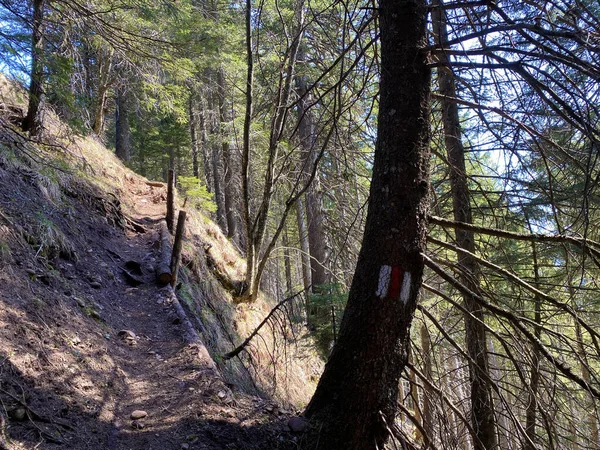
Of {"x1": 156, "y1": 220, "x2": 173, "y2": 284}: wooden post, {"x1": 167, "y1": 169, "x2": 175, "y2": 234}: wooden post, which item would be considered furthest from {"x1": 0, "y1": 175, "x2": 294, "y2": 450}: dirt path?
{"x1": 167, "y1": 169, "x2": 175, "y2": 234}: wooden post

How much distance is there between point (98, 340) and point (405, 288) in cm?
371

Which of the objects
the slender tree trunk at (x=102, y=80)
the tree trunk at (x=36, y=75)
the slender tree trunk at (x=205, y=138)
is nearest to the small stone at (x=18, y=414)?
the tree trunk at (x=36, y=75)

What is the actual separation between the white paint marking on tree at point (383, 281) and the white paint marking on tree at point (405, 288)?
0.10 meters

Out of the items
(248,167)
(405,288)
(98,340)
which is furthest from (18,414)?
(248,167)

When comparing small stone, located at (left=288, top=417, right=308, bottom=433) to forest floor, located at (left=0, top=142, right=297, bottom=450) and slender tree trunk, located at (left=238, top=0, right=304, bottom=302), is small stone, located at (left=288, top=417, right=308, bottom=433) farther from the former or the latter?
slender tree trunk, located at (left=238, top=0, right=304, bottom=302)

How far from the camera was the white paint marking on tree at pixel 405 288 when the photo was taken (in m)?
2.38

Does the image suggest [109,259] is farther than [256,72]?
No

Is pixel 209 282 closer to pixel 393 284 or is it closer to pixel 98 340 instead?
pixel 98 340

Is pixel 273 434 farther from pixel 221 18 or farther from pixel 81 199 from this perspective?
pixel 221 18

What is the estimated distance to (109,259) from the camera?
689 centimetres

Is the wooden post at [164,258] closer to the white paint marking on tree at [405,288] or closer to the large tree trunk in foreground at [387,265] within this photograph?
the large tree trunk in foreground at [387,265]

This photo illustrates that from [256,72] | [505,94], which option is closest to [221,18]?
[256,72]

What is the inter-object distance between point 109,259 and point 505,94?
6401 mm

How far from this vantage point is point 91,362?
13.1ft
